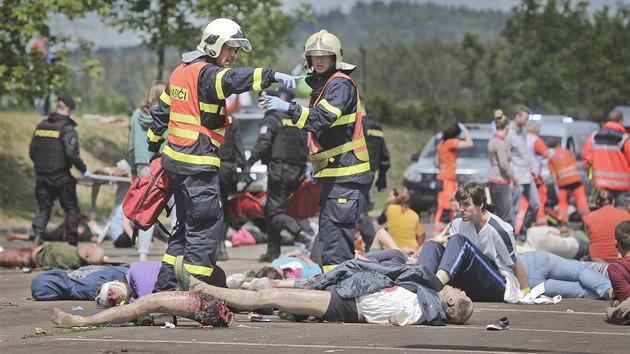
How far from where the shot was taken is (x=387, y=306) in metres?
9.81

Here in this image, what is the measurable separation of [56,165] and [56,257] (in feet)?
12.8

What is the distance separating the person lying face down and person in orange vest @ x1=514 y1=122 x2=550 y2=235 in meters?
8.61

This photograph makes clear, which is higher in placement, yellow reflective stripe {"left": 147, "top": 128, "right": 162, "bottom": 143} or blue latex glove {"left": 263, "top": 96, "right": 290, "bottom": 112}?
blue latex glove {"left": 263, "top": 96, "right": 290, "bottom": 112}

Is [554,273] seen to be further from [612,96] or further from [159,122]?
[612,96]

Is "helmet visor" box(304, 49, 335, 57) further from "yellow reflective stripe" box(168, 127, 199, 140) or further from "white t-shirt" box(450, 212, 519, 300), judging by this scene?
"white t-shirt" box(450, 212, 519, 300)

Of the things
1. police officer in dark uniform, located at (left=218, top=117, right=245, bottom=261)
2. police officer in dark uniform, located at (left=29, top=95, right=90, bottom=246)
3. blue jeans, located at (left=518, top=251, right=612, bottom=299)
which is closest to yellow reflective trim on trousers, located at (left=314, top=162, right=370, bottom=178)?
blue jeans, located at (left=518, top=251, right=612, bottom=299)

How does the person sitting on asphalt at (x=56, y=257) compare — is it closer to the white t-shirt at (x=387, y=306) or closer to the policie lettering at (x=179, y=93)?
the policie lettering at (x=179, y=93)

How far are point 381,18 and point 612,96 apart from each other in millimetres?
145399

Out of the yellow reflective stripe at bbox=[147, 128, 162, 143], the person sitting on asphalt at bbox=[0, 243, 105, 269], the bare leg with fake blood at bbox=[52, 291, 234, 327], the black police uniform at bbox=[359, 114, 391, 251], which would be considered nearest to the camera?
the bare leg with fake blood at bbox=[52, 291, 234, 327]

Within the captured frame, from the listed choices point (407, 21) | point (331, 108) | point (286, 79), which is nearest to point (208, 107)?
point (286, 79)

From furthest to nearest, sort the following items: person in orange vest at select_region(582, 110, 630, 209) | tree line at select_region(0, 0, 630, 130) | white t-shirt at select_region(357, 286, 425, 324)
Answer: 1. tree line at select_region(0, 0, 630, 130)
2. person in orange vest at select_region(582, 110, 630, 209)
3. white t-shirt at select_region(357, 286, 425, 324)

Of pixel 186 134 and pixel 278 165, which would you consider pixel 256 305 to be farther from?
pixel 278 165

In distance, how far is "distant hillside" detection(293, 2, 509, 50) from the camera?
600 feet

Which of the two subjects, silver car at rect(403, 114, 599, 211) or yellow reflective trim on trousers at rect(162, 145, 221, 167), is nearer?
yellow reflective trim on trousers at rect(162, 145, 221, 167)
